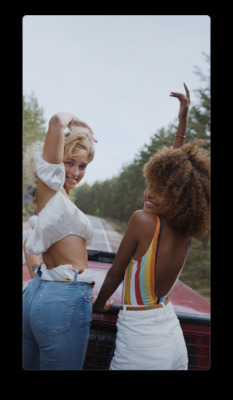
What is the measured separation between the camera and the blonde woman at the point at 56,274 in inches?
53.6

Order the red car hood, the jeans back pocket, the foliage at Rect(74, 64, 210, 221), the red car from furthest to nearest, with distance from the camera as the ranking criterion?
the red car hood → the foliage at Rect(74, 64, 210, 221) → the red car → the jeans back pocket

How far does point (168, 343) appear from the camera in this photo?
4.72 feet

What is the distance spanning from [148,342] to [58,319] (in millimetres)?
414

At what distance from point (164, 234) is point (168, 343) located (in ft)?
1.63

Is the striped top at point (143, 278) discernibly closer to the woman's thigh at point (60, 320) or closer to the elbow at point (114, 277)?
the elbow at point (114, 277)

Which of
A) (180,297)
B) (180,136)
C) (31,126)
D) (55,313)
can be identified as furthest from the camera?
(180,297)

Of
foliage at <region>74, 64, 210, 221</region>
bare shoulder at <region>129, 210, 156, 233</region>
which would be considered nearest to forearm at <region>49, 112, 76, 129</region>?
foliage at <region>74, 64, 210, 221</region>

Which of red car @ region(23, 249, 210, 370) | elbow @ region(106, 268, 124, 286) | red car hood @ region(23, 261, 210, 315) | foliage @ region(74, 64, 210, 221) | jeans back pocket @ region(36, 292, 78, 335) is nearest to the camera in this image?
jeans back pocket @ region(36, 292, 78, 335)

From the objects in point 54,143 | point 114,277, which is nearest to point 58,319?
point 114,277

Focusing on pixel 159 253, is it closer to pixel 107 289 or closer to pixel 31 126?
pixel 107 289

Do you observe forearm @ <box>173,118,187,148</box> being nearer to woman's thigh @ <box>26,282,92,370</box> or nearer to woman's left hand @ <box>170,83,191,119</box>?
woman's left hand @ <box>170,83,191,119</box>

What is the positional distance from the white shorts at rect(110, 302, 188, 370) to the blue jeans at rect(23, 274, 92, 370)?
18cm

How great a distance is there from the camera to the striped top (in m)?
1.40

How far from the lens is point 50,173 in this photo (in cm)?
142
